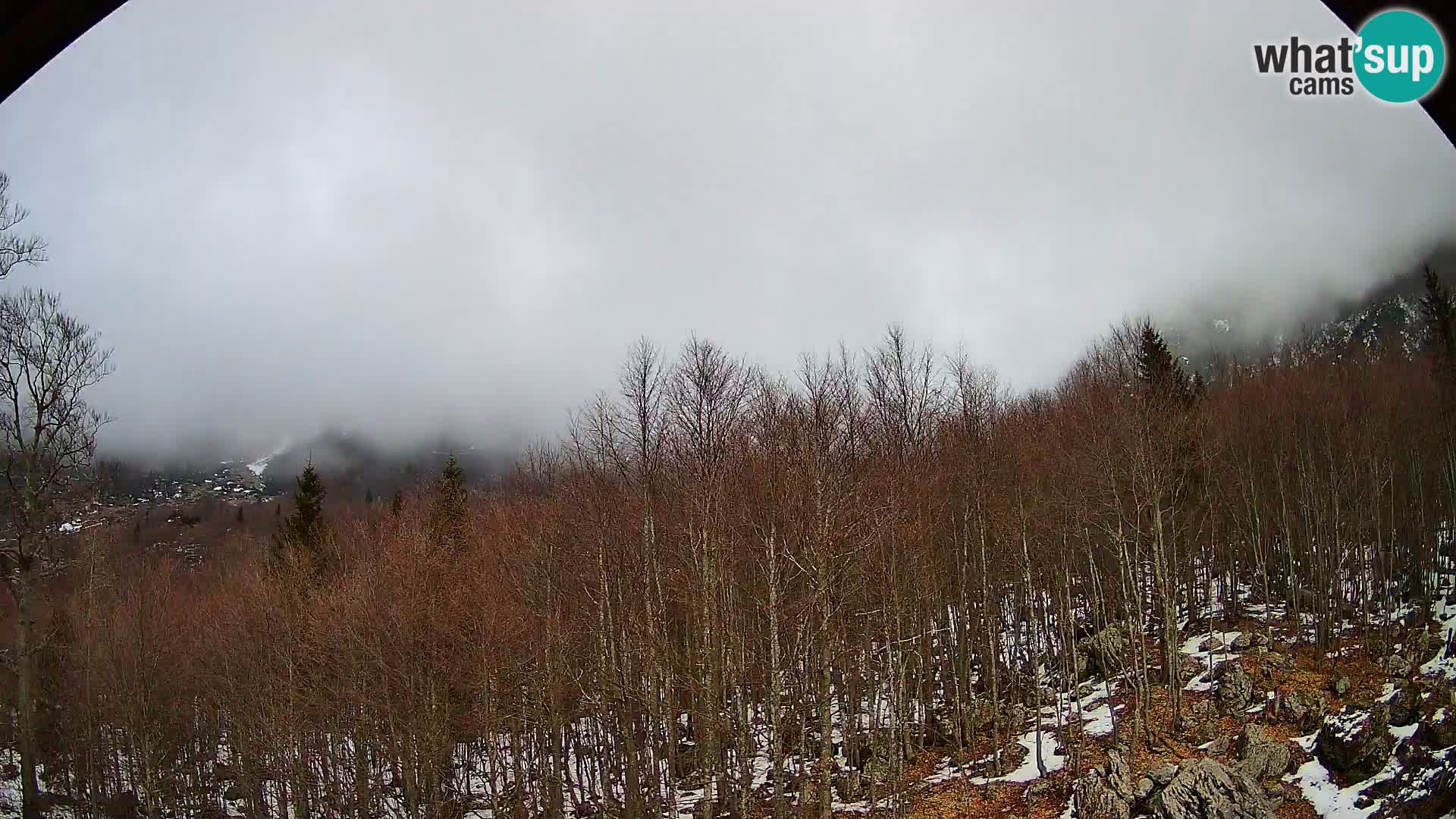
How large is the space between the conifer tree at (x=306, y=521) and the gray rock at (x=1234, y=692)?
3488cm

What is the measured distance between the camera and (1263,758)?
15.5 meters

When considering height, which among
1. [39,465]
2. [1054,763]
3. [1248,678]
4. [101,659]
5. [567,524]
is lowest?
[1054,763]

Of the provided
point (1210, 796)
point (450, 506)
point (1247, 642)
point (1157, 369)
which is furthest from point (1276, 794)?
point (450, 506)

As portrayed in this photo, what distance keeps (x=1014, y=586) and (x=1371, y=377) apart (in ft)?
61.9

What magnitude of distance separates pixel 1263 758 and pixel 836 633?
9701 mm

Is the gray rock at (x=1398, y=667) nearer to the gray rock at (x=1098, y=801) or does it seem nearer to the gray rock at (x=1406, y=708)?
the gray rock at (x=1406, y=708)

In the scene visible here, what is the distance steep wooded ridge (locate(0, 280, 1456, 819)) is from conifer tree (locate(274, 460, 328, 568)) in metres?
5.36

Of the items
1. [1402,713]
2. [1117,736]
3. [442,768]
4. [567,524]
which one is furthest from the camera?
[567,524]

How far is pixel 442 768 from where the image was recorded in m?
20.1

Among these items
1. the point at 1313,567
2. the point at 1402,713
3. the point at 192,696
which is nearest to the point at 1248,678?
the point at 1402,713

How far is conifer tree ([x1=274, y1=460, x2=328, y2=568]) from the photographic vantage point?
33562mm

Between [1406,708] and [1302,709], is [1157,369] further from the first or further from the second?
[1406,708]

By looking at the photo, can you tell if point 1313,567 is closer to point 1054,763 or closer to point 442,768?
point 1054,763

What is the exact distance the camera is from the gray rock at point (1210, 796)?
43.6ft
